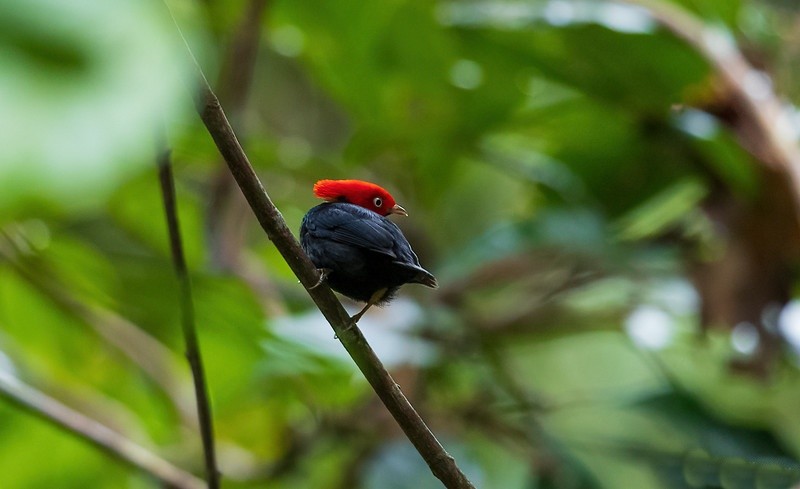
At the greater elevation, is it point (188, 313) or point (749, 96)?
point (749, 96)

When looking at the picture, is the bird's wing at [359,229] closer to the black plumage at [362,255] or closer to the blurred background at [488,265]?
the black plumage at [362,255]

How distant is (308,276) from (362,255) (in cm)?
31

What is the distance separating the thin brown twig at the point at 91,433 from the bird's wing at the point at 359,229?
1032mm

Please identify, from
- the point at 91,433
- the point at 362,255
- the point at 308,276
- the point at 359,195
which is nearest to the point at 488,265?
the point at 91,433

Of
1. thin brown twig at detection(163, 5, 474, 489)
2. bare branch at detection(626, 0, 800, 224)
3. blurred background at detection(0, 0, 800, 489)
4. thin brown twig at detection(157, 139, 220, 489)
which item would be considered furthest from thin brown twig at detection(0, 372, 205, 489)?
bare branch at detection(626, 0, 800, 224)

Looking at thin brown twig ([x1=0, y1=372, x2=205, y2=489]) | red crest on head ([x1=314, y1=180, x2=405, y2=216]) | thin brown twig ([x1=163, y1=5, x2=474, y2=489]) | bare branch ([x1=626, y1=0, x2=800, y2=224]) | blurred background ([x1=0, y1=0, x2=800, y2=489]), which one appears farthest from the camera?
bare branch ([x1=626, y1=0, x2=800, y2=224])

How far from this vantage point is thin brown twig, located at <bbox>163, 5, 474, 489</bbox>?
82cm

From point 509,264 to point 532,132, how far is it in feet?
2.10

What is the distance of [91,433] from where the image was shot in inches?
78.7

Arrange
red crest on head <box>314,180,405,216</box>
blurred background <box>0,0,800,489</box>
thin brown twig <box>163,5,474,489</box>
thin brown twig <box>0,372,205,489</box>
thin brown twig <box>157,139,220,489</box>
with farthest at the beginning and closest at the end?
blurred background <box>0,0,800,489</box>
thin brown twig <box>0,372,205,489</box>
red crest on head <box>314,180,405,216</box>
thin brown twig <box>157,139,220,489</box>
thin brown twig <box>163,5,474,489</box>

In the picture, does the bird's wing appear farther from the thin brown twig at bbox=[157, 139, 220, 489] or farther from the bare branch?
the bare branch

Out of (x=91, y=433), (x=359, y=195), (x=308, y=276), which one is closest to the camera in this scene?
(x=308, y=276)

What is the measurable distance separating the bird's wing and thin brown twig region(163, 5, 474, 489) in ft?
0.77

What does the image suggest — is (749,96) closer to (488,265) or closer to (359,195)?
(488,265)
